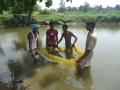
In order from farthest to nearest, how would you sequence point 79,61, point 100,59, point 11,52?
point 11,52 < point 100,59 < point 79,61

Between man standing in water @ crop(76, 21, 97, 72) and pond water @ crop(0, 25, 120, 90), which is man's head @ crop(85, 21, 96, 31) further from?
pond water @ crop(0, 25, 120, 90)

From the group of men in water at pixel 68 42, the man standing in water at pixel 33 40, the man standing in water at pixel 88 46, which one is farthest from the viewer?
the man standing in water at pixel 33 40

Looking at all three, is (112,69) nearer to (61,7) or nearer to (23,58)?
(23,58)

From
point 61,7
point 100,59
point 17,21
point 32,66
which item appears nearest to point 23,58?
point 32,66

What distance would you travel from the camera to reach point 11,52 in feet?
44.6

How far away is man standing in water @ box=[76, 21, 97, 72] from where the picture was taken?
8180 millimetres

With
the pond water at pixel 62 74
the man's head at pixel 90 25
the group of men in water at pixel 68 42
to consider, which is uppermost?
the man's head at pixel 90 25

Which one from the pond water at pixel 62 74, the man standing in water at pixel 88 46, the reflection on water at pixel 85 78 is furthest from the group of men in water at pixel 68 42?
the pond water at pixel 62 74

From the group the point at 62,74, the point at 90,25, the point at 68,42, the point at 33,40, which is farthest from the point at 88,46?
the point at 68,42

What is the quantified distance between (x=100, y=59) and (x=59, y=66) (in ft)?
7.44

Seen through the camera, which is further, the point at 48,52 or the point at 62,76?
the point at 48,52

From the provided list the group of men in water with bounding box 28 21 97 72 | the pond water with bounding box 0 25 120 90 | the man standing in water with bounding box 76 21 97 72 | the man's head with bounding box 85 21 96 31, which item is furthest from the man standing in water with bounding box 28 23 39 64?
the man's head with bounding box 85 21 96 31

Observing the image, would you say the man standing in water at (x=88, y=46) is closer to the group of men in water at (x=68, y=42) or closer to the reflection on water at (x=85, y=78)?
the group of men in water at (x=68, y=42)

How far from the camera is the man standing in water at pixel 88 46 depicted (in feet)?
26.8
